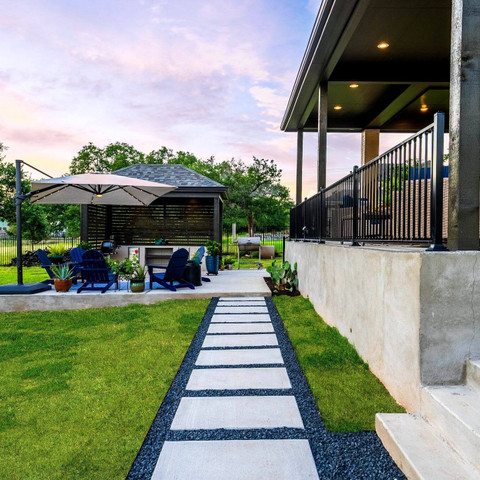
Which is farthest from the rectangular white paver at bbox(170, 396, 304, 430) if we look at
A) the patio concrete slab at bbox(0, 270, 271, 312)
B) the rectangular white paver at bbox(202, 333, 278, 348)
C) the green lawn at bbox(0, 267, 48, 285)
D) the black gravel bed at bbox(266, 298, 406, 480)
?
the green lawn at bbox(0, 267, 48, 285)

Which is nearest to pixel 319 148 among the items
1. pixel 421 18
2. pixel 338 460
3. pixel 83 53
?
pixel 421 18

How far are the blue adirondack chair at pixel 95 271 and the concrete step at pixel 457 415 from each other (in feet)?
18.4

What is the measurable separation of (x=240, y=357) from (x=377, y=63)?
610 centimetres

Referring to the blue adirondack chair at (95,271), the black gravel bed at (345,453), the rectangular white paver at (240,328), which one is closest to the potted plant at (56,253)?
the blue adirondack chair at (95,271)

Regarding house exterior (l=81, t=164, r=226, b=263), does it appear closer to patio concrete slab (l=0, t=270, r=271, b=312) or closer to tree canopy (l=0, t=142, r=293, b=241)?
patio concrete slab (l=0, t=270, r=271, b=312)

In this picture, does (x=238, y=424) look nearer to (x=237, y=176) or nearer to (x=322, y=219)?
(x=322, y=219)

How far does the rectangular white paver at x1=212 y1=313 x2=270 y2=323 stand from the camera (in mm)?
5141

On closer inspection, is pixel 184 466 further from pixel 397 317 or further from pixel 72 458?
pixel 397 317

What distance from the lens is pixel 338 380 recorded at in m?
2.98

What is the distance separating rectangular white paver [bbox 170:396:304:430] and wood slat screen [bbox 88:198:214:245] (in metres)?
10.3

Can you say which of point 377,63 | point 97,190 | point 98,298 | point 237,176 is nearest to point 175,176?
point 97,190

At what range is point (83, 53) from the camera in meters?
11.4

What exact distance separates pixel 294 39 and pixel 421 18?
7944 millimetres

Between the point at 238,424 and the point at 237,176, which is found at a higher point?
the point at 237,176
